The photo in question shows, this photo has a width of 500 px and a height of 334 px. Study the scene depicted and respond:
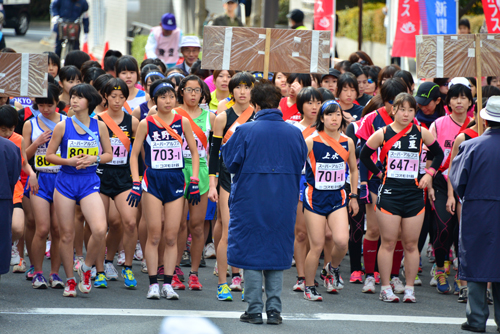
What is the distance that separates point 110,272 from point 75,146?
1634 millimetres

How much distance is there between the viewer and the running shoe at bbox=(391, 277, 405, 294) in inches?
299

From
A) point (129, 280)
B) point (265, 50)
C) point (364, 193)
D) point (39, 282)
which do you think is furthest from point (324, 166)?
point (39, 282)

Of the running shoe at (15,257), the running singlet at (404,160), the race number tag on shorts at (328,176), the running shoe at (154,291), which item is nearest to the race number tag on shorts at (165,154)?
the running shoe at (154,291)

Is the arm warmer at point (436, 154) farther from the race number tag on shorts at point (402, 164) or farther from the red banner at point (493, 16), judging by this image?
the red banner at point (493, 16)

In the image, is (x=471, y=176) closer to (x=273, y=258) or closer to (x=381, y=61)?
(x=273, y=258)

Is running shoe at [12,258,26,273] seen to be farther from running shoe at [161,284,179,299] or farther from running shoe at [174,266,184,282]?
running shoe at [161,284,179,299]

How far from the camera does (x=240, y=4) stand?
27203mm

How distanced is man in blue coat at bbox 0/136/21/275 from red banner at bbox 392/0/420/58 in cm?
834

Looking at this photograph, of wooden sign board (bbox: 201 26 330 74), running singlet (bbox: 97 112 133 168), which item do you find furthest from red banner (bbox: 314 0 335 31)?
running singlet (bbox: 97 112 133 168)

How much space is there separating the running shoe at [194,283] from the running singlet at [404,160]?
2.25 metres

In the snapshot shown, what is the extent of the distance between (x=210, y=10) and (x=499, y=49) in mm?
23601

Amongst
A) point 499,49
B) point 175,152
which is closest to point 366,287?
point 175,152

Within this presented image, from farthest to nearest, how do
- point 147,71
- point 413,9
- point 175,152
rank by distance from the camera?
1. point 413,9
2. point 147,71
3. point 175,152

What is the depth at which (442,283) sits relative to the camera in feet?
25.6
